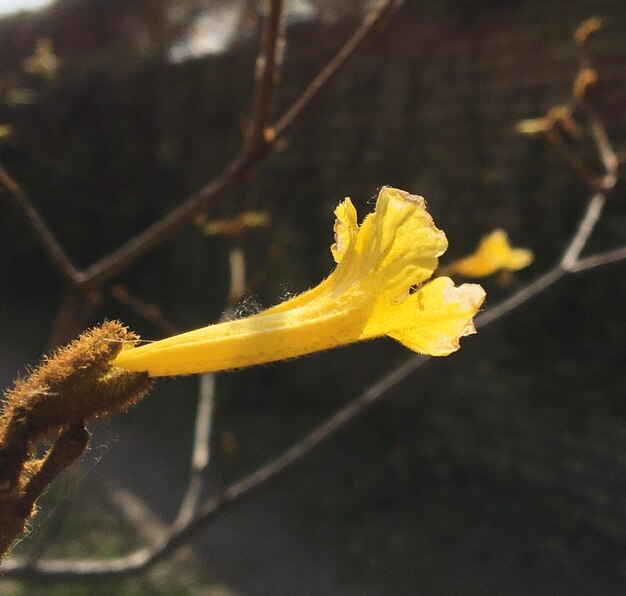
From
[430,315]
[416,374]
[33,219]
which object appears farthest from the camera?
[416,374]

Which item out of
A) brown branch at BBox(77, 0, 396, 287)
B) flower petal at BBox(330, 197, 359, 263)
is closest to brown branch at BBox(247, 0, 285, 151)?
brown branch at BBox(77, 0, 396, 287)

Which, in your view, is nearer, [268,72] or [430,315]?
[430,315]

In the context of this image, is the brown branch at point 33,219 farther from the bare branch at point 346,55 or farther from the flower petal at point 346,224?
the flower petal at point 346,224

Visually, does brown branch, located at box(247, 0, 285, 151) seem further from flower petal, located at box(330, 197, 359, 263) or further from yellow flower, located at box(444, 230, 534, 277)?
yellow flower, located at box(444, 230, 534, 277)

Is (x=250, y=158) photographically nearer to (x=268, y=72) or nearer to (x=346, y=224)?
(x=268, y=72)

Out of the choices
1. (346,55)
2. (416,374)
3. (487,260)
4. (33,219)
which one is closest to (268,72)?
(346,55)

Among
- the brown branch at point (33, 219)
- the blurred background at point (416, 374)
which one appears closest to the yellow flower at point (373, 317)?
the brown branch at point (33, 219)

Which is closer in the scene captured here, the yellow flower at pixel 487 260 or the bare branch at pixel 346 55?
the bare branch at pixel 346 55
